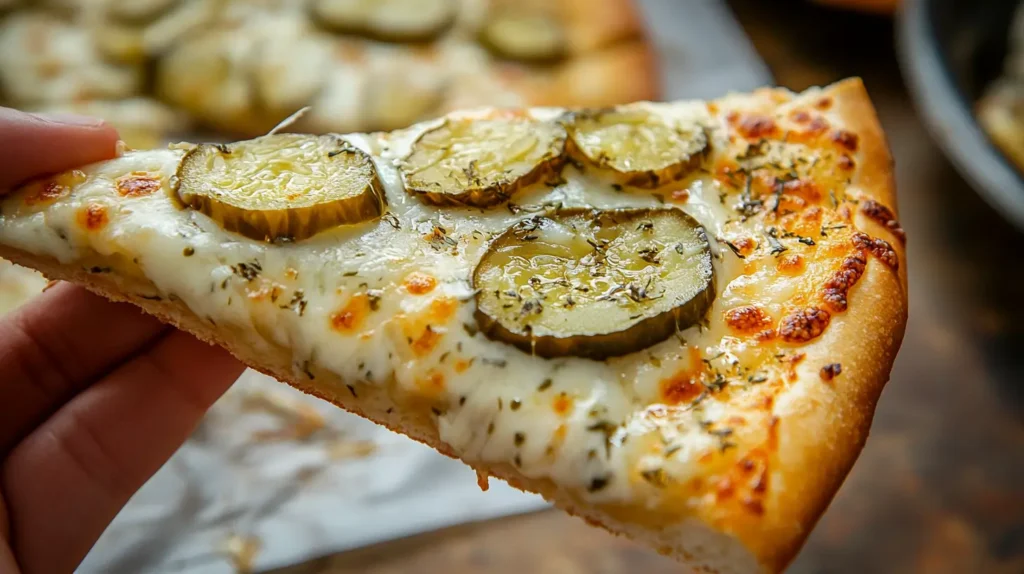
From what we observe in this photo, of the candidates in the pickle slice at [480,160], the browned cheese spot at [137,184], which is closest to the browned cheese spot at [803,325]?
the pickle slice at [480,160]

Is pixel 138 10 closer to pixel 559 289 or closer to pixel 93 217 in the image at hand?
pixel 93 217

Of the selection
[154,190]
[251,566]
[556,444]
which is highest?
[154,190]

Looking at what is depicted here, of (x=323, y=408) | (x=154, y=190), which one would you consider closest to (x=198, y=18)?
(x=323, y=408)

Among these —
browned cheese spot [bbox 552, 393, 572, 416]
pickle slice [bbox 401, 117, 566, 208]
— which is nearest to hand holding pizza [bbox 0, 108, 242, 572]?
pickle slice [bbox 401, 117, 566, 208]

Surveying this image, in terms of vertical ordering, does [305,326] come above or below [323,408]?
above

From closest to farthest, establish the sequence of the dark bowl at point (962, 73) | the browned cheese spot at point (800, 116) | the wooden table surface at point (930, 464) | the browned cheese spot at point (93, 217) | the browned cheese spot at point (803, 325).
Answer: the browned cheese spot at point (803, 325)
the browned cheese spot at point (93, 217)
the browned cheese spot at point (800, 116)
the wooden table surface at point (930, 464)
the dark bowl at point (962, 73)

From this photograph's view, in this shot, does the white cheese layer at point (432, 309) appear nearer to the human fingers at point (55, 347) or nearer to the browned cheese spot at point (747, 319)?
the browned cheese spot at point (747, 319)

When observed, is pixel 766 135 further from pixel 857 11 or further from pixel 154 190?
pixel 857 11
